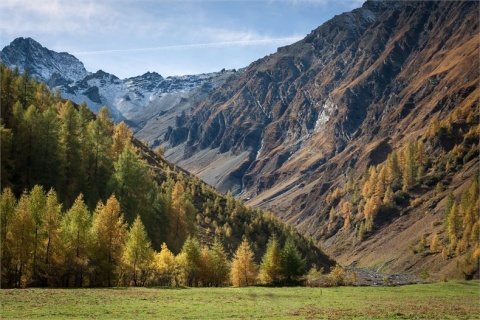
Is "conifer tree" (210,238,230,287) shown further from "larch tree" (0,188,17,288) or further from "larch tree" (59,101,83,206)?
"larch tree" (0,188,17,288)

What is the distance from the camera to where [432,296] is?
63625 mm

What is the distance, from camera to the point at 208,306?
45562 millimetres

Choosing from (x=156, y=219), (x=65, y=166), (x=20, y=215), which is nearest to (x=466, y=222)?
(x=156, y=219)

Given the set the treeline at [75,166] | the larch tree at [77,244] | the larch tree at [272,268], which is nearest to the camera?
the larch tree at [77,244]

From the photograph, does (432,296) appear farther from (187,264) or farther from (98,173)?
(98,173)

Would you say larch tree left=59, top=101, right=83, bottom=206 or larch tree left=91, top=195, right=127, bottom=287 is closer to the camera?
larch tree left=91, top=195, right=127, bottom=287

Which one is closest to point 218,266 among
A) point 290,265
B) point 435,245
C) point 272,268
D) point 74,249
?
point 272,268

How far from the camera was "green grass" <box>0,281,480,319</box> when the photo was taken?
124 ft

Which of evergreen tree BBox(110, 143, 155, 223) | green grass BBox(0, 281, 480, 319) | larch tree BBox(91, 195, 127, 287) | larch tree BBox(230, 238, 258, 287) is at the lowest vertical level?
larch tree BBox(230, 238, 258, 287)

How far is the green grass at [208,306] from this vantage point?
37.8 metres

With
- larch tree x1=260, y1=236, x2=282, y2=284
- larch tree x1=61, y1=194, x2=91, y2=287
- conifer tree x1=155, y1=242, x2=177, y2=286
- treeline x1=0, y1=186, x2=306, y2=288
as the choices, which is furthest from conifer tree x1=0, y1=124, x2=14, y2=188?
larch tree x1=260, y1=236, x2=282, y2=284

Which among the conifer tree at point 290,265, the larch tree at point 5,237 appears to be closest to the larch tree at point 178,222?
the conifer tree at point 290,265

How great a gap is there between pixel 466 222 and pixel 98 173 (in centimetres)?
13889

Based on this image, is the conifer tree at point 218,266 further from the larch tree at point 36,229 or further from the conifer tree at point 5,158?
the conifer tree at point 5,158
